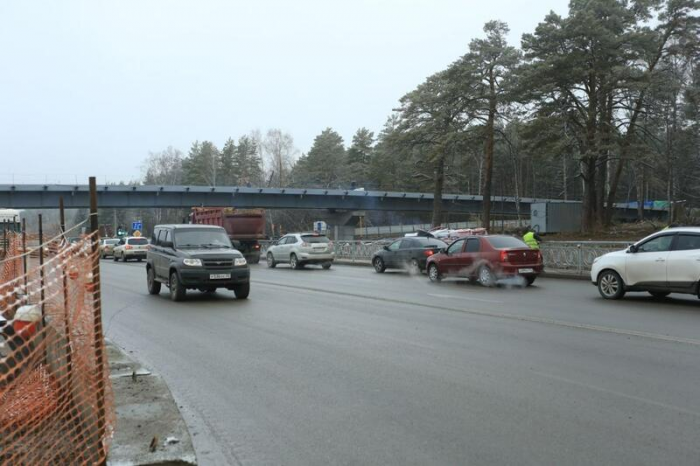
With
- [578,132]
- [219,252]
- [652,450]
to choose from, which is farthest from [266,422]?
[578,132]

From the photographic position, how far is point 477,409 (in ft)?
18.2

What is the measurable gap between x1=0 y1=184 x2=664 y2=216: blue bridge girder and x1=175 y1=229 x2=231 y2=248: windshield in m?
37.4

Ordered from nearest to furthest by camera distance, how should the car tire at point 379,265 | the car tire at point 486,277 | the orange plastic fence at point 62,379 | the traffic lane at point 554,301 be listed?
the orange plastic fence at point 62,379 < the traffic lane at point 554,301 < the car tire at point 486,277 < the car tire at point 379,265

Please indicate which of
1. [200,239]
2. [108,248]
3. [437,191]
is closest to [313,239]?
[200,239]

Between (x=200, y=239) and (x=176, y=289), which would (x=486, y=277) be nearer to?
(x=200, y=239)

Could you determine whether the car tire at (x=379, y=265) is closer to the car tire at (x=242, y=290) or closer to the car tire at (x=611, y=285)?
the car tire at (x=242, y=290)

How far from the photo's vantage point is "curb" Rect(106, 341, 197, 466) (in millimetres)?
4371

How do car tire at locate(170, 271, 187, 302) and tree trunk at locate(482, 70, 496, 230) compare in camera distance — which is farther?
tree trunk at locate(482, 70, 496, 230)

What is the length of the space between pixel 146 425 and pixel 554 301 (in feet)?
35.7

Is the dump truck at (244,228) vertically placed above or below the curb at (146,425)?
above

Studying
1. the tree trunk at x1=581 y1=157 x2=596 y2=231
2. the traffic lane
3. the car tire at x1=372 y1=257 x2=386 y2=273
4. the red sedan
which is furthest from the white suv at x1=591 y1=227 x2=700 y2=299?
the tree trunk at x1=581 y1=157 x2=596 y2=231

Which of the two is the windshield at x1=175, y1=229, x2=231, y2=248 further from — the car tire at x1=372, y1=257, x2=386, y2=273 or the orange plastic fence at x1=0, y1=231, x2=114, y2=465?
the car tire at x1=372, y1=257, x2=386, y2=273

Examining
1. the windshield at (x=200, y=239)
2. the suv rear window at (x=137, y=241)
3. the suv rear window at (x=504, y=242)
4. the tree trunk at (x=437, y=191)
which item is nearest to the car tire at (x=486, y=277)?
the suv rear window at (x=504, y=242)

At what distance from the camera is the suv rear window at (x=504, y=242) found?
711 inches
